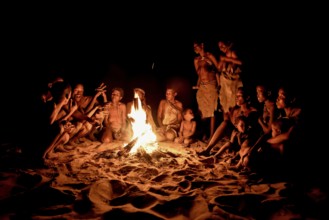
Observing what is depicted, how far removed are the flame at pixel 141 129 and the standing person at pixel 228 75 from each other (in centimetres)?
227

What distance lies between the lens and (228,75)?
285 inches

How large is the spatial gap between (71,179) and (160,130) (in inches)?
141

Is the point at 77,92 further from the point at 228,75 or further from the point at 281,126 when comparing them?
the point at 281,126

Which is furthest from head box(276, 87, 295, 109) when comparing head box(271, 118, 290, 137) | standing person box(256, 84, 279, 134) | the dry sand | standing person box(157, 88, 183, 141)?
standing person box(157, 88, 183, 141)

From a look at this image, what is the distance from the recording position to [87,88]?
34.0 feet

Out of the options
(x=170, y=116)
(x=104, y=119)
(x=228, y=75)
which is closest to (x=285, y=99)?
(x=228, y=75)

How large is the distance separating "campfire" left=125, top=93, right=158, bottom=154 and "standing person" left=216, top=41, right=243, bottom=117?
227cm

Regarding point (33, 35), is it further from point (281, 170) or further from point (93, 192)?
point (281, 170)

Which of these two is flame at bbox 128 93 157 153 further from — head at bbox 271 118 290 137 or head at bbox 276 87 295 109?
head at bbox 276 87 295 109

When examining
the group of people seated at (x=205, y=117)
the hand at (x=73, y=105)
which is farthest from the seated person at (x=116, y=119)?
the hand at (x=73, y=105)

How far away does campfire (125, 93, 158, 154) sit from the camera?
6.71 m

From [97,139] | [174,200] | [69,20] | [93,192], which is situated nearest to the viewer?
[174,200]

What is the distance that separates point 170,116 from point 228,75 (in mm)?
2154

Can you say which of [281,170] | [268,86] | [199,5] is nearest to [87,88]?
[199,5]
